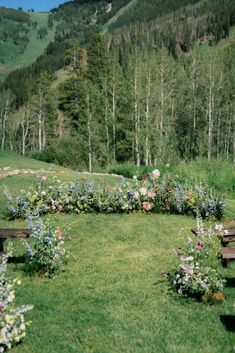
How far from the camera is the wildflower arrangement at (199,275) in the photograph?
244 inches

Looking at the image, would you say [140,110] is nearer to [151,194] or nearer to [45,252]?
[151,194]

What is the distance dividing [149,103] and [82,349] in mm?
41304

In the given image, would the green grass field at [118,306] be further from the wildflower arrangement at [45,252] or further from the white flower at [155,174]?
the white flower at [155,174]

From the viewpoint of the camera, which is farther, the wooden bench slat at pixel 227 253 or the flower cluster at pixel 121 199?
the flower cluster at pixel 121 199

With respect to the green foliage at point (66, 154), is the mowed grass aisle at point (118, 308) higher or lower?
lower

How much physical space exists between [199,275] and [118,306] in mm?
1228

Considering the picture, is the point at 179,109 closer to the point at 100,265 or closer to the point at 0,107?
the point at 0,107

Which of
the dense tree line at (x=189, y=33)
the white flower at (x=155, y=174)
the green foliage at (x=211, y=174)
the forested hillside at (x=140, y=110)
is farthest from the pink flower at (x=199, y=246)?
the dense tree line at (x=189, y=33)

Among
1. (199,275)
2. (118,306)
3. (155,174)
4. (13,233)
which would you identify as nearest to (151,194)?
(155,174)

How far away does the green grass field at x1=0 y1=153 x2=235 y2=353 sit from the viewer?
516 centimetres

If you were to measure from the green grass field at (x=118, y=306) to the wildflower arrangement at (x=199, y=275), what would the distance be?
0.58 feet

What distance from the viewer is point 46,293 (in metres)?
6.58

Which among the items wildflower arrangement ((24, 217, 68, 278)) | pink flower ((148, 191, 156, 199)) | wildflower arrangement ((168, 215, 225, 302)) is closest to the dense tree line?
pink flower ((148, 191, 156, 199))

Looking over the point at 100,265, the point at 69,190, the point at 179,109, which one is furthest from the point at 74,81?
the point at 100,265
